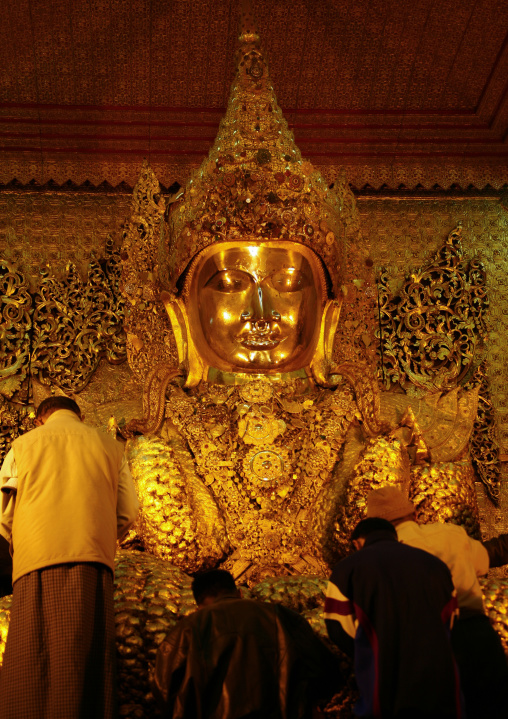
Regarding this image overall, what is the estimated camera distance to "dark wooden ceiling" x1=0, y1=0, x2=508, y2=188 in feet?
17.1

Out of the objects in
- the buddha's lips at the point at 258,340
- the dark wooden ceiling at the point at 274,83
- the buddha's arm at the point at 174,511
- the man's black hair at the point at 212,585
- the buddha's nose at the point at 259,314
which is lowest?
the man's black hair at the point at 212,585

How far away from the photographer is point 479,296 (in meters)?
5.45

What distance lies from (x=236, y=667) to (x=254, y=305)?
2347 mm

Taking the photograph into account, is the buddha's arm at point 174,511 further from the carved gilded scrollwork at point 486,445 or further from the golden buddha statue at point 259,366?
the carved gilded scrollwork at point 486,445

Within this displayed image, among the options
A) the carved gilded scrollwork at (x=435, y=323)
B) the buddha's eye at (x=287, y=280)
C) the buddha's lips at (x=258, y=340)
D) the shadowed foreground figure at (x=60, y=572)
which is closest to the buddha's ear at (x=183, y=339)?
the buddha's lips at (x=258, y=340)

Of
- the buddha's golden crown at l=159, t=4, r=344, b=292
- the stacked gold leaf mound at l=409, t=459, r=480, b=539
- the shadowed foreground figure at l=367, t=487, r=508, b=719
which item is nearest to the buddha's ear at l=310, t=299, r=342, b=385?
the buddha's golden crown at l=159, t=4, r=344, b=292

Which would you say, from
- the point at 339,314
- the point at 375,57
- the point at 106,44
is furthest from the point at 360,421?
the point at 106,44

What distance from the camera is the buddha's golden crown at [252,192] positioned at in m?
4.70

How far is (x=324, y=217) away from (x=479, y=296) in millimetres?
1206

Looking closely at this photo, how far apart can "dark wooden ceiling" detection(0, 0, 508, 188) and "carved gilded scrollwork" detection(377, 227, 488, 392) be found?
0.62 metres

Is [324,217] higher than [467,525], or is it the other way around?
[324,217]

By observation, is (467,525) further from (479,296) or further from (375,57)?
(375,57)

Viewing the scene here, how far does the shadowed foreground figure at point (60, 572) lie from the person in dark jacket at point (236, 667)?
25 centimetres

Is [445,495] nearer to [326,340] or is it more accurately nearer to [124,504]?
[326,340]
